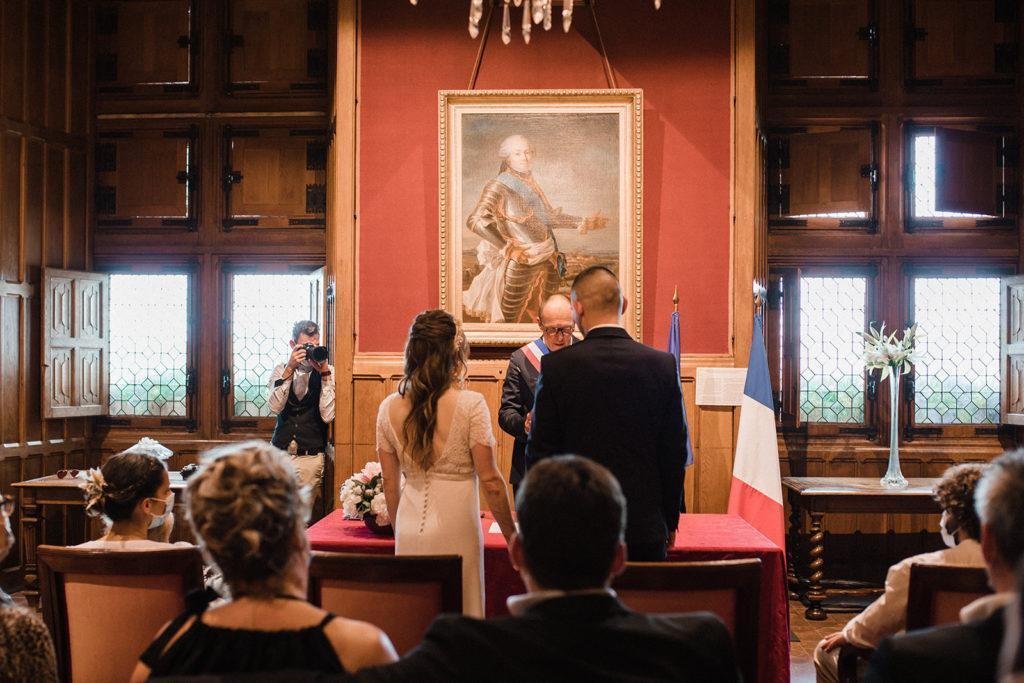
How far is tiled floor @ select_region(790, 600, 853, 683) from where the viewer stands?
15.3 feet

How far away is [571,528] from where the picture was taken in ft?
4.98

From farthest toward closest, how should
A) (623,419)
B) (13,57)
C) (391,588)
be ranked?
(13,57) → (623,419) → (391,588)

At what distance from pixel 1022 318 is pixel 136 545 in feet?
20.2

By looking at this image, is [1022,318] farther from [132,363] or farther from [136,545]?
[132,363]

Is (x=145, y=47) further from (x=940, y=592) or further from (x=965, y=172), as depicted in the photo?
(x=940, y=592)

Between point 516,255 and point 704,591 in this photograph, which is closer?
point 704,591

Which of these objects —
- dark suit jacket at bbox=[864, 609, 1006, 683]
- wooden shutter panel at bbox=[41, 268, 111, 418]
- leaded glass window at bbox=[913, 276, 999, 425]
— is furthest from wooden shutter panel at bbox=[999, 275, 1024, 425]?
wooden shutter panel at bbox=[41, 268, 111, 418]

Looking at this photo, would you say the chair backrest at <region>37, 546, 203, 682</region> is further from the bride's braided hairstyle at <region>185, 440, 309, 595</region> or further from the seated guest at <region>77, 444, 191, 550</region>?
the bride's braided hairstyle at <region>185, 440, 309, 595</region>

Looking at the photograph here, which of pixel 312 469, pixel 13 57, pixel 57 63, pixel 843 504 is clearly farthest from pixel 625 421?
pixel 57 63

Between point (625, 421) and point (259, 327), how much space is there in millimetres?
5020

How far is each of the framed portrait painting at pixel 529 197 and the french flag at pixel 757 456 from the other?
0.87 meters

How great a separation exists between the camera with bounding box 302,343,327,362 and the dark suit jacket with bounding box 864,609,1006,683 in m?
4.89

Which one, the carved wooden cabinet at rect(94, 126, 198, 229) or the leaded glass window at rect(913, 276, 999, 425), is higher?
the carved wooden cabinet at rect(94, 126, 198, 229)

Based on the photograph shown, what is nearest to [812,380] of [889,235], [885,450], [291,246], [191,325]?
[885,450]
